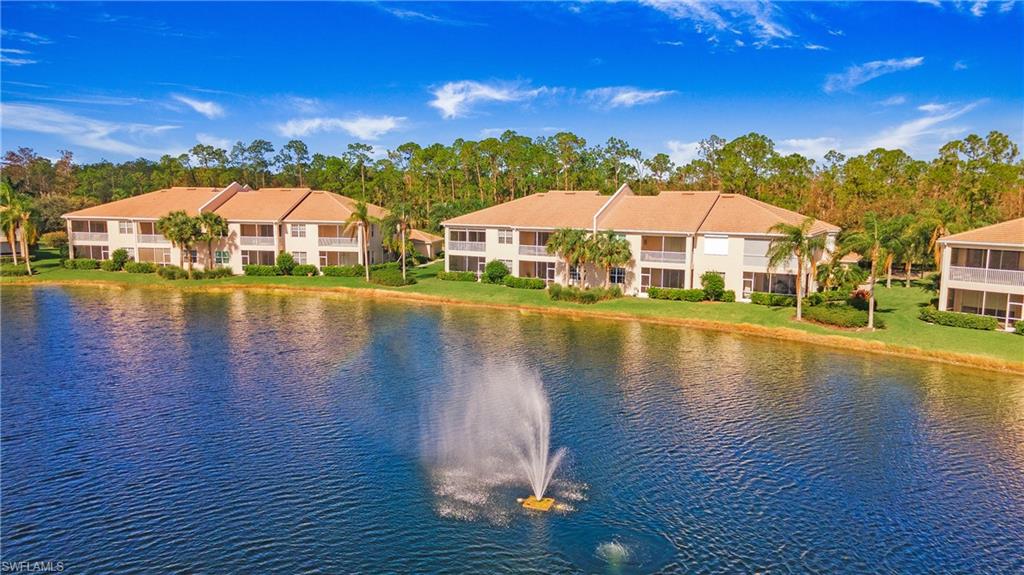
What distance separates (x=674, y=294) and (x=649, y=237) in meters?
6.15

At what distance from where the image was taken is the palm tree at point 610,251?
55.0 meters

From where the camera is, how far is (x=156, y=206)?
74250 millimetres

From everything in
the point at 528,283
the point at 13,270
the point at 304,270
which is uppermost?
the point at 304,270

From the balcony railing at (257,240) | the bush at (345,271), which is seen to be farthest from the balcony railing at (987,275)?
the balcony railing at (257,240)

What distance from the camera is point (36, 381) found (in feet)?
109

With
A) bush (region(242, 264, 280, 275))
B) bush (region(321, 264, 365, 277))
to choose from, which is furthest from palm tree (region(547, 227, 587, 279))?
bush (region(242, 264, 280, 275))

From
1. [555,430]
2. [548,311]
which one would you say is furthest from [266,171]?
[555,430]

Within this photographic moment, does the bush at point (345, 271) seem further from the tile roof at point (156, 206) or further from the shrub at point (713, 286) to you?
the shrub at point (713, 286)

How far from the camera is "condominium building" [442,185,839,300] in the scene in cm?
5366

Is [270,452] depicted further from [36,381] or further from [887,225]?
[887,225]

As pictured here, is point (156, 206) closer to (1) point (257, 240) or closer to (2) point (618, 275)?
(1) point (257, 240)

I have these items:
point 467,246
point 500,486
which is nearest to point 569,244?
point 467,246

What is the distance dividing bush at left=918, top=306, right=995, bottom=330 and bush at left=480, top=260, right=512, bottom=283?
115 feet

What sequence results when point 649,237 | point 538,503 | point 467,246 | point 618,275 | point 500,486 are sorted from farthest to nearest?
point 467,246 < point 618,275 < point 649,237 < point 500,486 < point 538,503
